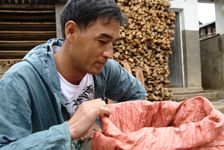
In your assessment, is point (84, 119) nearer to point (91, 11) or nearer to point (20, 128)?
point (20, 128)

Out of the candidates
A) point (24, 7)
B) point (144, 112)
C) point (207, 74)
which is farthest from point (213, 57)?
point (144, 112)

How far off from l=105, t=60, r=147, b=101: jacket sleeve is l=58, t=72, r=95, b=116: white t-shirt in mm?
197

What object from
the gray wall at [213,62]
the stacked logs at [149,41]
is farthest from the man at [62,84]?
the gray wall at [213,62]

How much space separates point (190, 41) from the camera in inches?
356

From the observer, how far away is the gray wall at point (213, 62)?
1002 cm

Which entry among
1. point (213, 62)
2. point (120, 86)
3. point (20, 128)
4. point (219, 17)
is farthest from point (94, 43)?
point (219, 17)

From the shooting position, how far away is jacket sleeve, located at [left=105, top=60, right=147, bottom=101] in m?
2.17

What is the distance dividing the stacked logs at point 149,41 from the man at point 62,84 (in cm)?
489

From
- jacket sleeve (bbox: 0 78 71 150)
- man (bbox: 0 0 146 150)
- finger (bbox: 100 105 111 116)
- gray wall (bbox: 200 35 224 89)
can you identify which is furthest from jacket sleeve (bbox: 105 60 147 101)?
gray wall (bbox: 200 35 224 89)

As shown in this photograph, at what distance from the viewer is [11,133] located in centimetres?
141

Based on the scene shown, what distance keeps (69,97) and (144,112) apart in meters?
0.38

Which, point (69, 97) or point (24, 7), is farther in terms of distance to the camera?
point (24, 7)

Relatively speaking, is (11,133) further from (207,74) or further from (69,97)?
(207,74)

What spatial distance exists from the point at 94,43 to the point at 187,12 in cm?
760
